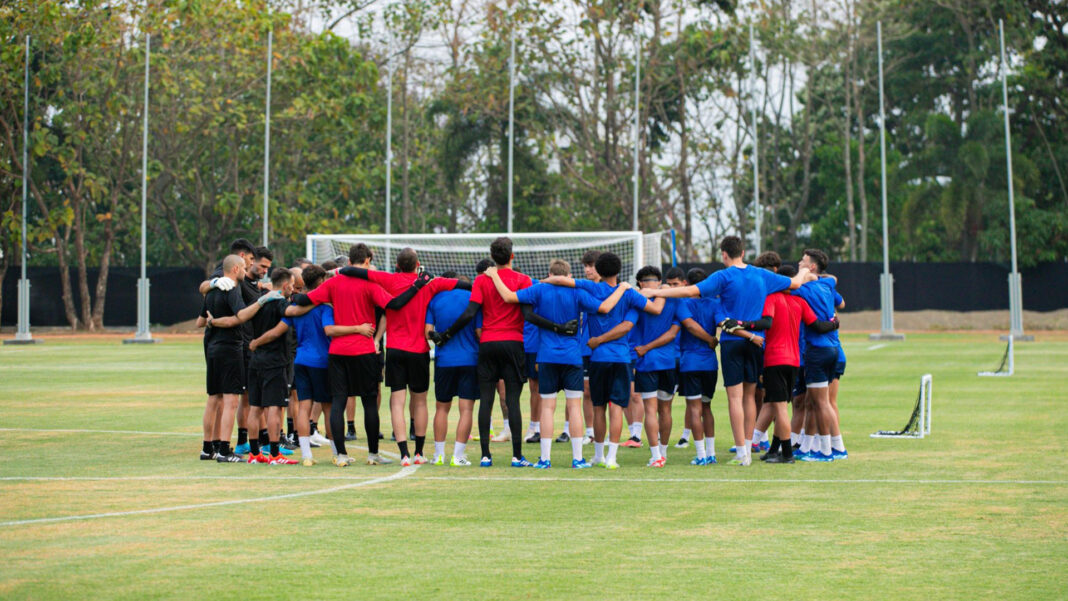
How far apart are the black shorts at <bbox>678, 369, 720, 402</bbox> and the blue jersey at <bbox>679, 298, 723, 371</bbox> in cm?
7

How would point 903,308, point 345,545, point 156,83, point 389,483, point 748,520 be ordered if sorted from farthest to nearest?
point 903,308, point 156,83, point 389,483, point 748,520, point 345,545

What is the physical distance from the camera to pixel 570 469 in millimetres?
11328

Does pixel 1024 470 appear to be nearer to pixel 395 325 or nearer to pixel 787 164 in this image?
pixel 395 325

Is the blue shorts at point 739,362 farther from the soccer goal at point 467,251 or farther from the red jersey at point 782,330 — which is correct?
the soccer goal at point 467,251

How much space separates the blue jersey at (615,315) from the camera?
1119 centimetres

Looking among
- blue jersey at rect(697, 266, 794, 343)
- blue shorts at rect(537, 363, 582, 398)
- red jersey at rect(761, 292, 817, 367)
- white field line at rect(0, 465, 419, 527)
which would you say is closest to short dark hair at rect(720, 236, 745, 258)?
blue jersey at rect(697, 266, 794, 343)

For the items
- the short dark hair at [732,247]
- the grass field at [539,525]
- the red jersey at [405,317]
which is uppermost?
the short dark hair at [732,247]

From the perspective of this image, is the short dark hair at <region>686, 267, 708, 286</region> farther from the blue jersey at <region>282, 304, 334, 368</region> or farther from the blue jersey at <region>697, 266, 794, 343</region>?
the blue jersey at <region>282, 304, 334, 368</region>

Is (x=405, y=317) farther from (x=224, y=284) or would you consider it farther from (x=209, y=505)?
(x=209, y=505)

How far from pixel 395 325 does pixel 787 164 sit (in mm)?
48741

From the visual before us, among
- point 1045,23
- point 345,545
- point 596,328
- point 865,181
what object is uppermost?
point 1045,23

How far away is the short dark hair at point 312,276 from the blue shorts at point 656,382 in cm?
308

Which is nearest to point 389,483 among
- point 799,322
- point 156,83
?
point 799,322

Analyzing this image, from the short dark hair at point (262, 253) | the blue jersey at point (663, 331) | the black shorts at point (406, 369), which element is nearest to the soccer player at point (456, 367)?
the black shorts at point (406, 369)
